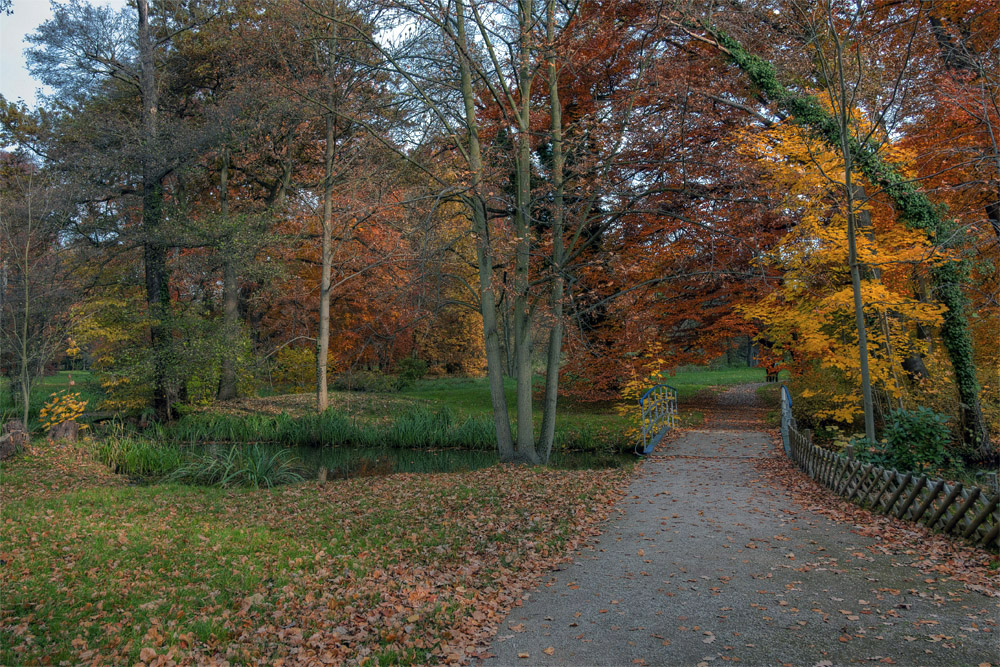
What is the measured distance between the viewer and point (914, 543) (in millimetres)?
6465

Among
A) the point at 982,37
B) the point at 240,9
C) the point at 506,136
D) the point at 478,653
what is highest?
the point at 240,9

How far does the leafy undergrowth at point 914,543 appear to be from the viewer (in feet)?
17.8

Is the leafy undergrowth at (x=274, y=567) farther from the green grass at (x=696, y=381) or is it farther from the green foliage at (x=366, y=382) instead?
the green foliage at (x=366, y=382)

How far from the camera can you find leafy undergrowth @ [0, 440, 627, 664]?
437cm

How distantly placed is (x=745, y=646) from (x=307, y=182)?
2096cm

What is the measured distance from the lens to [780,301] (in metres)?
15.6

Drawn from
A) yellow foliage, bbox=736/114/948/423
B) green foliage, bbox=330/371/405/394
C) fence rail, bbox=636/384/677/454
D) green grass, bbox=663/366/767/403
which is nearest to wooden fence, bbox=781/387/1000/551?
yellow foliage, bbox=736/114/948/423

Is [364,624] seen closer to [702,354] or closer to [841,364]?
[841,364]

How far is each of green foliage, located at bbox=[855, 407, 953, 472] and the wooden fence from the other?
0.38 m

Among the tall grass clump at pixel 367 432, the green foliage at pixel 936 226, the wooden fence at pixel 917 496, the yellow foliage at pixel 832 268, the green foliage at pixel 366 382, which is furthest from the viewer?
the green foliage at pixel 366 382

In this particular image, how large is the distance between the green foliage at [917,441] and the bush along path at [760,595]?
93cm

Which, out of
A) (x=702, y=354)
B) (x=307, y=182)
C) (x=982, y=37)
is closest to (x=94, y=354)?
(x=307, y=182)

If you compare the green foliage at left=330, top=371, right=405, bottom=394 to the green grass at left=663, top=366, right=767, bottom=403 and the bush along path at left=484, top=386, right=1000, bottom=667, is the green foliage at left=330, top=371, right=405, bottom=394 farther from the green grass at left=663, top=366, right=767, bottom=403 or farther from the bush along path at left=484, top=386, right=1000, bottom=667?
the bush along path at left=484, top=386, right=1000, bottom=667

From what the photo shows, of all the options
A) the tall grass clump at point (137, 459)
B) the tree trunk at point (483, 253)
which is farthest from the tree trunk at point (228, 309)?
the tree trunk at point (483, 253)
